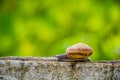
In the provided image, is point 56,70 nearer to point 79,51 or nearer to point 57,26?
point 79,51

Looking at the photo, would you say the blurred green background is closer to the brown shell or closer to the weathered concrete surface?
the brown shell

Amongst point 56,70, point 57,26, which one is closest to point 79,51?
point 56,70

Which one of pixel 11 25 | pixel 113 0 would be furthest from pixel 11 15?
pixel 113 0

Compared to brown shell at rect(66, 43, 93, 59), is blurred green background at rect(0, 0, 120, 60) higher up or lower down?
higher up

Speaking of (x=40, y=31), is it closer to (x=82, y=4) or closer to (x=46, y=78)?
A: (x=82, y=4)

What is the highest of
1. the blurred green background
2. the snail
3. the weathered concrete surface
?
the blurred green background

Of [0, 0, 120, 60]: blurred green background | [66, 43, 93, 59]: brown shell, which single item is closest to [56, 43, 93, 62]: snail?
[66, 43, 93, 59]: brown shell
